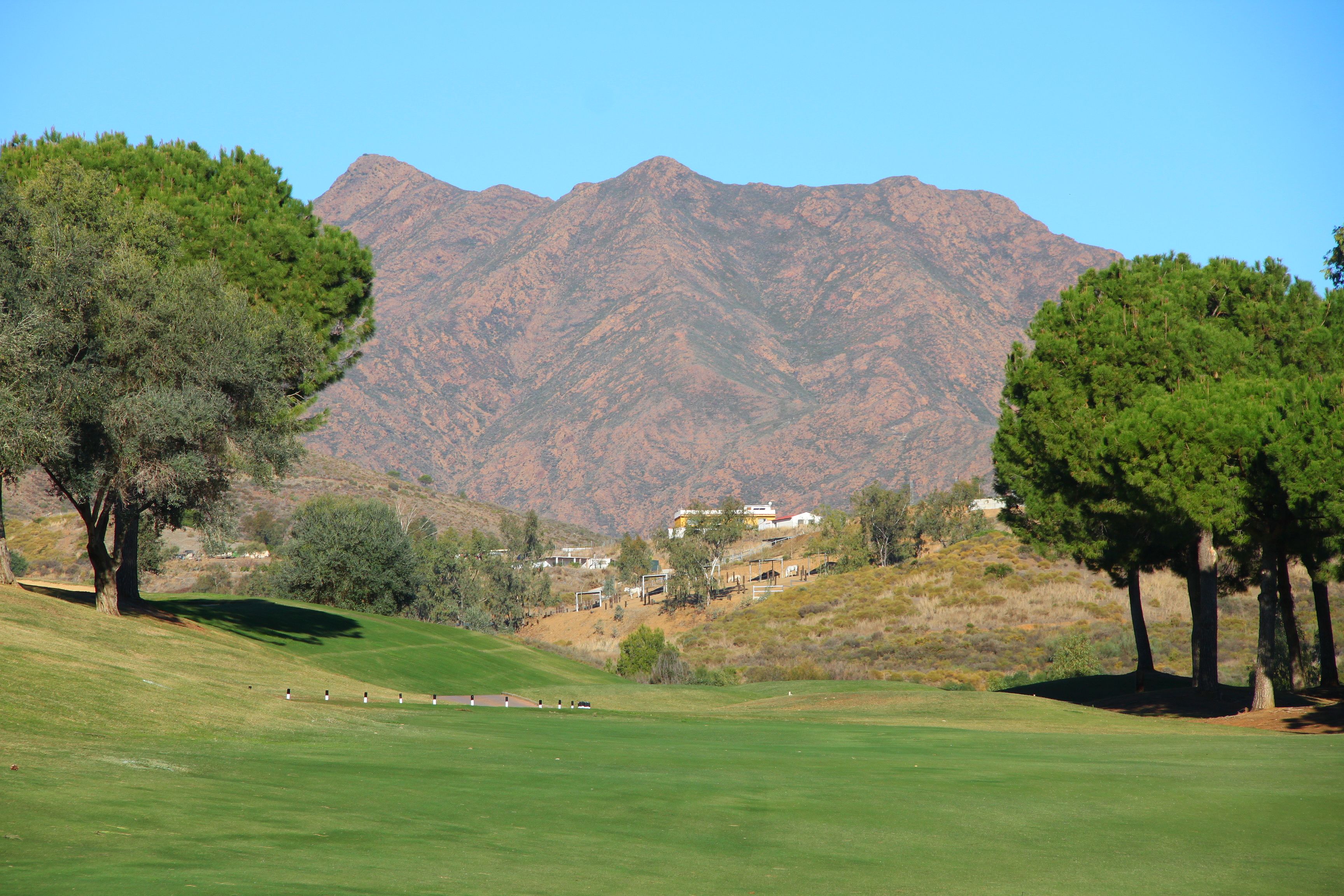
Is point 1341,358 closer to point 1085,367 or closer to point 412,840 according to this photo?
point 1085,367

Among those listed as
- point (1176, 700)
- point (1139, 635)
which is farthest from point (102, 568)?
point (1139, 635)

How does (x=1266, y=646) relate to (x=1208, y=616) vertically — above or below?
below

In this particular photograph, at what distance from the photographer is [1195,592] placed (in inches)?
1535

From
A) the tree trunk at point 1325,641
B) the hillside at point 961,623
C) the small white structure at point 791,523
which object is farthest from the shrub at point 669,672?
the small white structure at point 791,523

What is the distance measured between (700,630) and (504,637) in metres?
24.0

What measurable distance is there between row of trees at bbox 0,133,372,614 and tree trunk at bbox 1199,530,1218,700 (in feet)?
96.0

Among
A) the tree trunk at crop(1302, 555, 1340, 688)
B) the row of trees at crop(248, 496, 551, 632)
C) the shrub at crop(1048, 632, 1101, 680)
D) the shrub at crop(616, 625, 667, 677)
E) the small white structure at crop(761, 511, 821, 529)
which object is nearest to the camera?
the tree trunk at crop(1302, 555, 1340, 688)

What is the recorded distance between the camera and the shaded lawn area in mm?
9312

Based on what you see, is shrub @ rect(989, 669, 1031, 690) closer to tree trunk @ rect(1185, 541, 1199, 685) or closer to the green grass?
tree trunk @ rect(1185, 541, 1199, 685)

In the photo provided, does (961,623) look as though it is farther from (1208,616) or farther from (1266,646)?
(1266,646)

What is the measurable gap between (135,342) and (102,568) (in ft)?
24.2

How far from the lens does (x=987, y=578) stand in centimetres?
7850

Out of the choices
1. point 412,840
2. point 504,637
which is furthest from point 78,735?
point 504,637

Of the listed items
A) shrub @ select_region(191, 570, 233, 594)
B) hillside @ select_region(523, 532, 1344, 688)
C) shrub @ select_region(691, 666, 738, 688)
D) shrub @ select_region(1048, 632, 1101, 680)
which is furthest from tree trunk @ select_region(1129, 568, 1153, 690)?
shrub @ select_region(191, 570, 233, 594)
